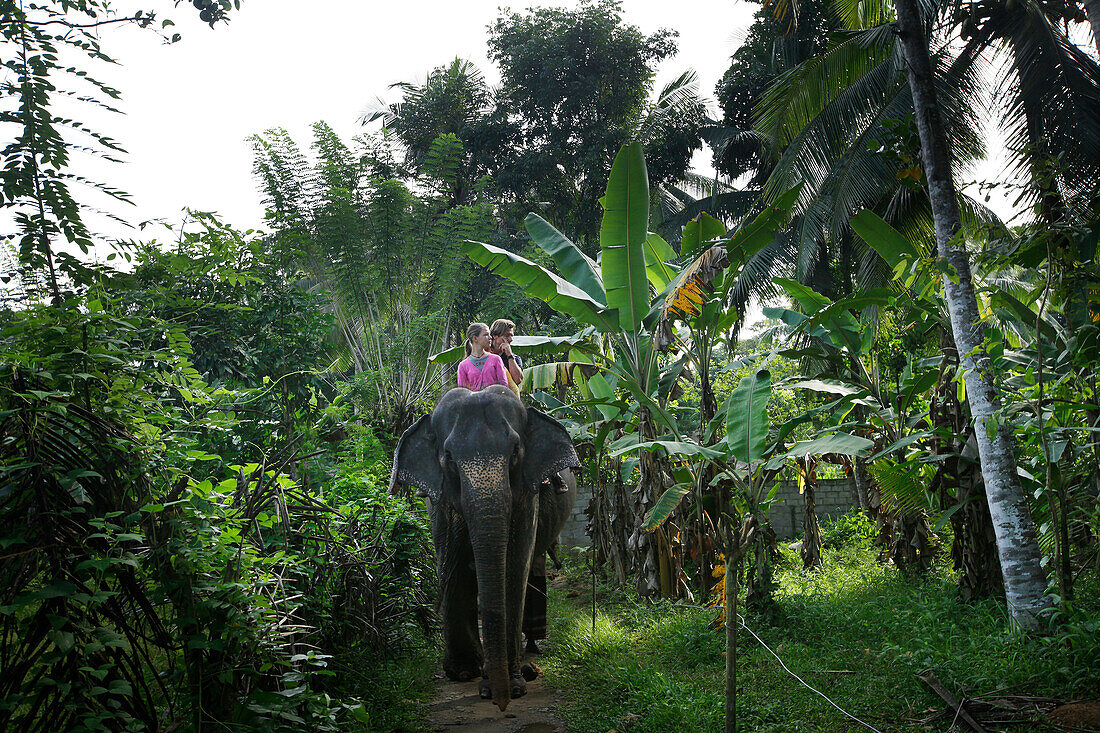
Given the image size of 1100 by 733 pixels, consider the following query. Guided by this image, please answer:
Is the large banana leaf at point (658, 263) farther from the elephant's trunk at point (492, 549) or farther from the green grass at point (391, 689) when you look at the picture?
the green grass at point (391, 689)

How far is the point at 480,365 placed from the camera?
5.80m

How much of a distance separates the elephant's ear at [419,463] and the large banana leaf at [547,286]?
1460 millimetres

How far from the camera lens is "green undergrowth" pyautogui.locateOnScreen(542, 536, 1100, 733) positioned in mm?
4105

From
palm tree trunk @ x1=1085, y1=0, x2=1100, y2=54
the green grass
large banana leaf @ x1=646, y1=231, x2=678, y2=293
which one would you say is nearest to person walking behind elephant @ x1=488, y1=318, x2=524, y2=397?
large banana leaf @ x1=646, y1=231, x2=678, y2=293

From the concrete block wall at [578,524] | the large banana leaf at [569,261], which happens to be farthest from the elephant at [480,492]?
the concrete block wall at [578,524]

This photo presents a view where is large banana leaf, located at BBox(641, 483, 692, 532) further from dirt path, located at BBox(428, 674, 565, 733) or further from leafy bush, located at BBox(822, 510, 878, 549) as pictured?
leafy bush, located at BBox(822, 510, 878, 549)

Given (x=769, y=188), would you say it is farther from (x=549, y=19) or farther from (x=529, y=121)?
(x=549, y=19)

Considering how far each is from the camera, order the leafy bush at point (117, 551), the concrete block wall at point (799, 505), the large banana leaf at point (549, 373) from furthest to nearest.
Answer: the concrete block wall at point (799, 505) < the large banana leaf at point (549, 373) < the leafy bush at point (117, 551)

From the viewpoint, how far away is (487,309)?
1485cm

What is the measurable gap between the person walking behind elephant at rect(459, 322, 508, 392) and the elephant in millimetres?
412

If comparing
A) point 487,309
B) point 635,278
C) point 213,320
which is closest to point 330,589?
point 635,278

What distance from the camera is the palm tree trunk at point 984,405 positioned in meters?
4.71

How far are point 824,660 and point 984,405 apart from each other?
2068mm

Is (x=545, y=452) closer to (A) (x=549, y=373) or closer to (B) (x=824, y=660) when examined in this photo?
(B) (x=824, y=660)
